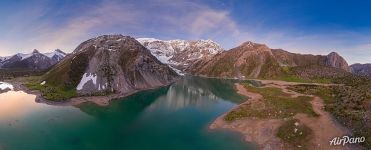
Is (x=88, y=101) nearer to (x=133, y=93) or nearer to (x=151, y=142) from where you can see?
(x=133, y=93)

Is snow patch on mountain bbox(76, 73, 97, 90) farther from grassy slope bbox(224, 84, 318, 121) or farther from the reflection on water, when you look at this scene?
grassy slope bbox(224, 84, 318, 121)

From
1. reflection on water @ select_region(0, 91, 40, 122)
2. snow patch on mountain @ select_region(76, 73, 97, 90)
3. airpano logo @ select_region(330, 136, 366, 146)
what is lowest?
airpano logo @ select_region(330, 136, 366, 146)

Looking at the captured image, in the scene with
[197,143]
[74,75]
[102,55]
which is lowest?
[197,143]

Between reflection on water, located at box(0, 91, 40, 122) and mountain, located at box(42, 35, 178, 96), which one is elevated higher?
mountain, located at box(42, 35, 178, 96)

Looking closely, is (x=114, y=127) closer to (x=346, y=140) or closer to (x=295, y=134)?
(x=295, y=134)

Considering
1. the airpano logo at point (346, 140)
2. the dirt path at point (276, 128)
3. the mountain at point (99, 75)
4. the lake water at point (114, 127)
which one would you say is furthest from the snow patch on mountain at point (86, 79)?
the airpano logo at point (346, 140)

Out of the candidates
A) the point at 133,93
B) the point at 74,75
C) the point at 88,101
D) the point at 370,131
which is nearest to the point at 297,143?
the point at 370,131

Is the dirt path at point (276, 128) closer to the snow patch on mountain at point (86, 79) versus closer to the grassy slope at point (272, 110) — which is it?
the grassy slope at point (272, 110)

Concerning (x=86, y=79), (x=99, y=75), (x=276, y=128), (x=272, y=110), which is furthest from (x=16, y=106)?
(x=276, y=128)

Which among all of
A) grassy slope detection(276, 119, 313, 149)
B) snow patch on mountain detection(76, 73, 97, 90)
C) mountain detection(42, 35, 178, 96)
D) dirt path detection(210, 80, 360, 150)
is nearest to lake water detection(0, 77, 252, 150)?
dirt path detection(210, 80, 360, 150)
